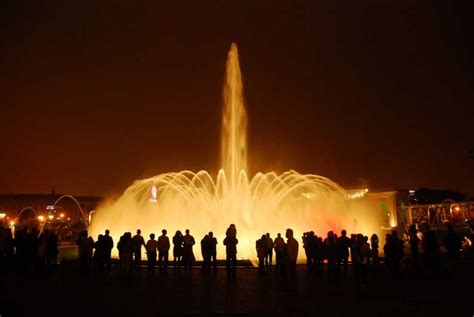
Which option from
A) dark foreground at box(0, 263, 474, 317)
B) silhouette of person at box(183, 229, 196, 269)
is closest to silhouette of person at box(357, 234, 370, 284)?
dark foreground at box(0, 263, 474, 317)

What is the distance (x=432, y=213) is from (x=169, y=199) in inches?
1923

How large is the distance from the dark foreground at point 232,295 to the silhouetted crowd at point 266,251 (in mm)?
545

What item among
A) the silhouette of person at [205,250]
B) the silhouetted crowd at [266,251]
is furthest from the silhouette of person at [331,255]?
the silhouette of person at [205,250]

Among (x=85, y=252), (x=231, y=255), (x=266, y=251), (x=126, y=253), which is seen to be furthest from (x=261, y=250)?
(x=85, y=252)

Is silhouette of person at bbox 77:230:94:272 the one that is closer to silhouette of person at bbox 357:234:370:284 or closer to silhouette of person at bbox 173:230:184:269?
silhouette of person at bbox 173:230:184:269

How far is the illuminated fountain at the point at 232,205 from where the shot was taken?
2880 cm

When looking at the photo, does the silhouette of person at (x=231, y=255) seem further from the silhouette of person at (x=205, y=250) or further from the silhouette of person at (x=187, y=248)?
the silhouette of person at (x=187, y=248)

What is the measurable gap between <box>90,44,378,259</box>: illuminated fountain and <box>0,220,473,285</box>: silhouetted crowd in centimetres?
678

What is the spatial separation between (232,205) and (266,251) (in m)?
12.7

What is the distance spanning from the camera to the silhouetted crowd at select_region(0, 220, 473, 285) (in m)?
17.2

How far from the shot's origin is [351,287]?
15.2 meters

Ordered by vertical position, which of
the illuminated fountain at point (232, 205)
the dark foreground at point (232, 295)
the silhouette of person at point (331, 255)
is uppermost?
the illuminated fountain at point (232, 205)

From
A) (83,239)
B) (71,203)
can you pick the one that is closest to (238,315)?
(83,239)

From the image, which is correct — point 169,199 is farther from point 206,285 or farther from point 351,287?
point 351,287
